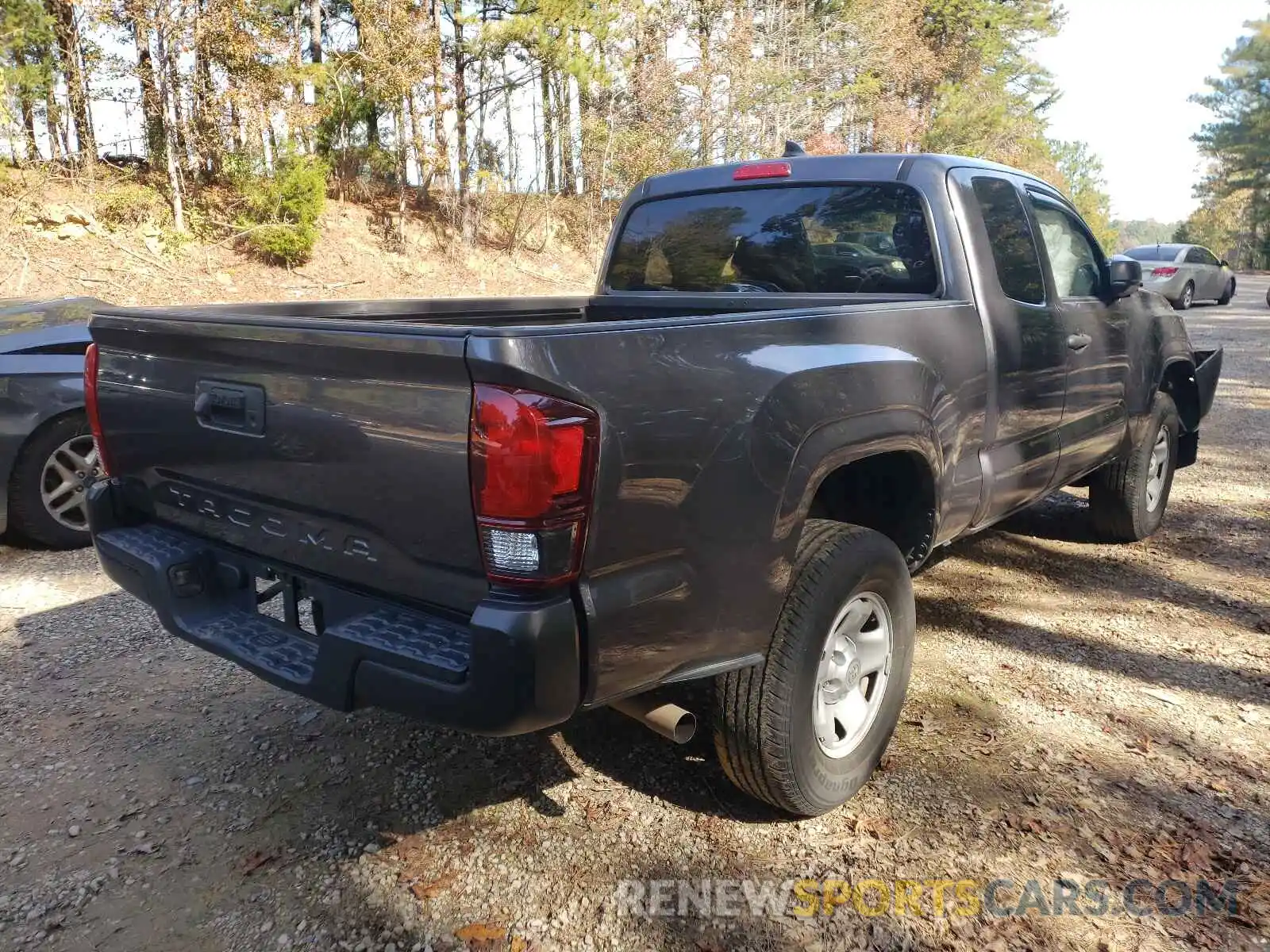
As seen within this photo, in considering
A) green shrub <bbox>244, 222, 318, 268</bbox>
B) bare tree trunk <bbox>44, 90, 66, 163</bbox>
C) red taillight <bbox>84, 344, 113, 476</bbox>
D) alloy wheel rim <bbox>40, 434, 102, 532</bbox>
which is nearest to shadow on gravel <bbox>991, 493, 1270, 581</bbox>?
red taillight <bbox>84, 344, 113, 476</bbox>

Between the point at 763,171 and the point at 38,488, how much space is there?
167 inches

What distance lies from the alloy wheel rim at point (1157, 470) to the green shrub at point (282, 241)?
15955 mm

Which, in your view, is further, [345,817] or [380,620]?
[345,817]

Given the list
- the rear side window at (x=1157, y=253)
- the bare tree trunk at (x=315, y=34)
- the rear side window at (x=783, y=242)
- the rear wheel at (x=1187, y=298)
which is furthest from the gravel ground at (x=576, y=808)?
the rear side window at (x=1157, y=253)

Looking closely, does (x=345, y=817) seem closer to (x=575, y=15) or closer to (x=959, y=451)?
(x=959, y=451)

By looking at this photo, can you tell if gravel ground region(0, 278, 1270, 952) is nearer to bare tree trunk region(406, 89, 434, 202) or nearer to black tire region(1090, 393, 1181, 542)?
black tire region(1090, 393, 1181, 542)

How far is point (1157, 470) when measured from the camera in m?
5.49

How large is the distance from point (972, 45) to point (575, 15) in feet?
78.2

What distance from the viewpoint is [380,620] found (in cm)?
228

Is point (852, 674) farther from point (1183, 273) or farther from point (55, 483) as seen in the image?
point (1183, 273)

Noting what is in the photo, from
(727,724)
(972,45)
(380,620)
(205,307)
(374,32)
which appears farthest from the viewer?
(972,45)

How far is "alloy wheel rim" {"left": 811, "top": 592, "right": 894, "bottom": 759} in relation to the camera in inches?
110

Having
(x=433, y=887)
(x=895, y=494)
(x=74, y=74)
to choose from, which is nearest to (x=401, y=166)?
(x=74, y=74)

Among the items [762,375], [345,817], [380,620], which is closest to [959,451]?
[762,375]
